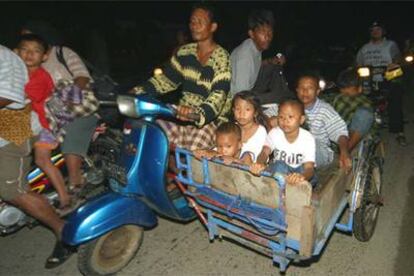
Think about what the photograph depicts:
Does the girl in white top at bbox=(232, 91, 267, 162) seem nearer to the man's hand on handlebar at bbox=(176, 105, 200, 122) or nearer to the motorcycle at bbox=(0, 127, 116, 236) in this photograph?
the man's hand on handlebar at bbox=(176, 105, 200, 122)

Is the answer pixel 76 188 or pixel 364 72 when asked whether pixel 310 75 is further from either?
pixel 76 188

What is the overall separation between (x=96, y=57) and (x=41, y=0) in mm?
2310

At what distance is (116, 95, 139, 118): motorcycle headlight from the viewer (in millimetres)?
2660

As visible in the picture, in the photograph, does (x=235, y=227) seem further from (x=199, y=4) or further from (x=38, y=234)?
(x=38, y=234)

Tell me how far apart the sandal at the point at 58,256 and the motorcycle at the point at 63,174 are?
1.01ft

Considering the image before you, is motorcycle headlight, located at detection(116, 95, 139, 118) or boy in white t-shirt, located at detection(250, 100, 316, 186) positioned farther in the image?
boy in white t-shirt, located at detection(250, 100, 316, 186)

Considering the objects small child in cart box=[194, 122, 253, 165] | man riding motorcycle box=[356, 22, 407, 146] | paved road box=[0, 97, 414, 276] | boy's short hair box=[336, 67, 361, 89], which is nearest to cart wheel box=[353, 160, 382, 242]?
paved road box=[0, 97, 414, 276]

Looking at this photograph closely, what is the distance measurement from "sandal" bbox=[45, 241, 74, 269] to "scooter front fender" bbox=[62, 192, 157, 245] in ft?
2.20

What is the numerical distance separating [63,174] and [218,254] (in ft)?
5.38

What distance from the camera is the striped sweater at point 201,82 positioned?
2980 millimetres

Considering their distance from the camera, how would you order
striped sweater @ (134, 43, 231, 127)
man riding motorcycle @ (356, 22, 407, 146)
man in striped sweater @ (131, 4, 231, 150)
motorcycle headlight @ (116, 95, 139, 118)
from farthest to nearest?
man riding motorcycle @ (356, 22, 407, 146) < man in striped sweater @ (131, 4, 231, 150) < striped sweater @ (134, 43, 231, 127) < motorcycle headlight @ (116, 95, 139, 118)

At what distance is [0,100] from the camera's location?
2.83 metres

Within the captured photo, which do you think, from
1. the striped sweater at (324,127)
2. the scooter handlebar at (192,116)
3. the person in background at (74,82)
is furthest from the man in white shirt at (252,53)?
the person in background at (74,82)

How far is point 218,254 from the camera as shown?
3537 mm
